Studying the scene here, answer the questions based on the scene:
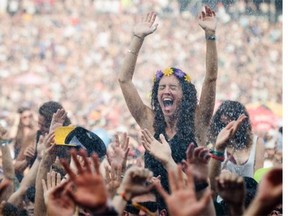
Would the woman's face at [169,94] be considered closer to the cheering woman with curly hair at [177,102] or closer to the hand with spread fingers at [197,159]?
the cheering woman with curly hair at [177,102]

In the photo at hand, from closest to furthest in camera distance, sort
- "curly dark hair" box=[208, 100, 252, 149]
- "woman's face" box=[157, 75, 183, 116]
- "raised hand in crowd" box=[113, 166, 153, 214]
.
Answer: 1. "raised hand in crowd" box=[113, 166, 153, 214]
2. "woman's face" box=[157, 75, 183, 116]
3. "curly dark hair" box=[208, 100, 252, 149]

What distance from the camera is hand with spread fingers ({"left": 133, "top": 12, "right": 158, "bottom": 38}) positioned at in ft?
22.5

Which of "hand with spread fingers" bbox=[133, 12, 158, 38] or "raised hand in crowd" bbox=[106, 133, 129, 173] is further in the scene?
"hand with spread fingers" bbox=[133, 12, 158, 38]

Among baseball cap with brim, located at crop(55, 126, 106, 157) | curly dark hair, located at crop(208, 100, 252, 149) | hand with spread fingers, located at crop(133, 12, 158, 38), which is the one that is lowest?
baseball cap with brim, located at crop(55, 126, 106, 157)

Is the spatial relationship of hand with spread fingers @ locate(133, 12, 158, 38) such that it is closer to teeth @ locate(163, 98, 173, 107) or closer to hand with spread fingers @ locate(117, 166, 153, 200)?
teeth @ locate(163, 98, 173, 107)

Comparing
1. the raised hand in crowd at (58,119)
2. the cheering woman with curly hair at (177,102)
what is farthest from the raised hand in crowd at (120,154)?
the raised hand in crowd at (58,119)

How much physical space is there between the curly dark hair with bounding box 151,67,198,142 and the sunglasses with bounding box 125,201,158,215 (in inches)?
42.2

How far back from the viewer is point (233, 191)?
171 inches

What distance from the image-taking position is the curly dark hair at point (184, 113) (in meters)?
6.41

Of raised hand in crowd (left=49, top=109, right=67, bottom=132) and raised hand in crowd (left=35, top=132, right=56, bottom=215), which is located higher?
raised hand in crowd (left=49, top=109, right=67, bottom=132)

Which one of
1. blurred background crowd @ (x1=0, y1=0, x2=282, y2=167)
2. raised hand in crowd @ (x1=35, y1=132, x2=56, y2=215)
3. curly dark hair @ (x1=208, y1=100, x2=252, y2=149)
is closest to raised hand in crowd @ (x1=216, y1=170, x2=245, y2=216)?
raised hand in crowd @ (x1=35, y1=132, x2=56, y2=215)

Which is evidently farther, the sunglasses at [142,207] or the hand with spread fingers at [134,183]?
the sunglasses at [142,207]

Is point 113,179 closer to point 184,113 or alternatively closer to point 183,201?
point 183,201

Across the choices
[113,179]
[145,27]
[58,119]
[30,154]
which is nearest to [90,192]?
[113,179]
